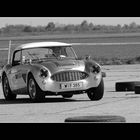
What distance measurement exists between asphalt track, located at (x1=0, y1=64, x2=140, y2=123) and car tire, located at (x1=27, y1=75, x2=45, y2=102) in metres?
0.16

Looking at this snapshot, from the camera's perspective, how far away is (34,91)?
54.1 ft

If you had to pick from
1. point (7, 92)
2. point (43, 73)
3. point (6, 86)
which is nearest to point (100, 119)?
point (43, 73)

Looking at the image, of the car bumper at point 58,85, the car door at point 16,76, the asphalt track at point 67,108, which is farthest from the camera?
the car door at point 16,76

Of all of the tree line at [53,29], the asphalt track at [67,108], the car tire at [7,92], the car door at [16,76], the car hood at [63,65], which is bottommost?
the asphalt track at [67,108]

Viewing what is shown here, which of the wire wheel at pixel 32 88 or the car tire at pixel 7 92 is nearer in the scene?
the wire wheel at pixel 32 88

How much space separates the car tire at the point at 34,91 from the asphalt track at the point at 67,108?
0.16 m

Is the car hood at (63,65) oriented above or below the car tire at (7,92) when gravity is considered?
above

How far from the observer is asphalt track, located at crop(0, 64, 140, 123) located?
13016 millimetres

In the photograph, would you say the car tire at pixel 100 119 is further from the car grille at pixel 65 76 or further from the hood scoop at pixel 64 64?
the hood scoop at pixel 64 64

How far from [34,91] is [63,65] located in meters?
0.87

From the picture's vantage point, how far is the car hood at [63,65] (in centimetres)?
1622

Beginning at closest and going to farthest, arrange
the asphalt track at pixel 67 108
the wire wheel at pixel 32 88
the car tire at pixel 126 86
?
the asphalt track at pixel 67 108 < the wire wheel at pixel 32 88 < the car tire at pixel 126 86

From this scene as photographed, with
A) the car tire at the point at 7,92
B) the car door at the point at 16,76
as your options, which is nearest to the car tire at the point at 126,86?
the car door at the point at 16,76
